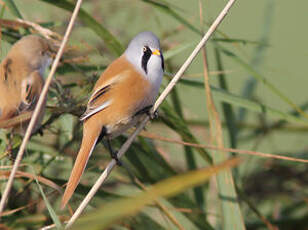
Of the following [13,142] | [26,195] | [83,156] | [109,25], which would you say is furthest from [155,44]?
[109,25]

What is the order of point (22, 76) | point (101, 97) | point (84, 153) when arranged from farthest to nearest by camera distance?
point (22, 76) < point (101, 97) < point (84, 153)

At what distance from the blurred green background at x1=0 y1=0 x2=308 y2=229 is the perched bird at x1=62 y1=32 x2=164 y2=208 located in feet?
0.49

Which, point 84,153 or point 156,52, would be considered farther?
point 156,52

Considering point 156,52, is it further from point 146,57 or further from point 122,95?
point 122,95

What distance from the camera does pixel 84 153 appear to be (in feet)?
5.16

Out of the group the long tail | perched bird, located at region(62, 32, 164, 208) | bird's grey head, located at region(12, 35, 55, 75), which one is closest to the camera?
the long tail

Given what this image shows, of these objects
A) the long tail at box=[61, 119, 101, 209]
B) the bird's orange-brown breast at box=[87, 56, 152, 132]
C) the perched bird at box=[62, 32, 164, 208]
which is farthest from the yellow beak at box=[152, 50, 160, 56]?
the long tail at box=[61, 119, 101, 209]

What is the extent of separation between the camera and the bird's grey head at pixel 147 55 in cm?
182

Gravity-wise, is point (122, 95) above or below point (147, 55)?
below

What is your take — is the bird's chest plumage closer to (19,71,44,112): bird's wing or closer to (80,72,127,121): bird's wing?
(80,72,127,121): bird's wing

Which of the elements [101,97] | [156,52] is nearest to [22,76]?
[101,97]

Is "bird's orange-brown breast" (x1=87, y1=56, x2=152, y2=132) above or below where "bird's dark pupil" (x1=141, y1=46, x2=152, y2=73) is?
below

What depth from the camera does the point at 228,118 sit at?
265 centimetres

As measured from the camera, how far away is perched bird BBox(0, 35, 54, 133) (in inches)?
73.0
